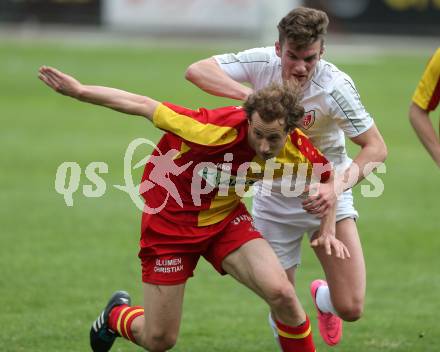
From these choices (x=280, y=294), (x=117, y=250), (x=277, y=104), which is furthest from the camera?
(x=117, y=250)

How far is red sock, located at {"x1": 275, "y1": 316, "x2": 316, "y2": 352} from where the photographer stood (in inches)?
247

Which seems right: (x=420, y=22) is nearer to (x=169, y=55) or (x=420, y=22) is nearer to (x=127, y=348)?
(x=169, y=55)

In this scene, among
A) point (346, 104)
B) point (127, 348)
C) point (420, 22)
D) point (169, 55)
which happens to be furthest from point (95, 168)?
point (420, 22)

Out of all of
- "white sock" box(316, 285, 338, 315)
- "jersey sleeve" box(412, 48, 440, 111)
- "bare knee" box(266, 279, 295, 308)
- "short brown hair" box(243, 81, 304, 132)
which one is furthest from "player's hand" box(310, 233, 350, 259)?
"jersey sleeve" box(412, 48, 440, 111)

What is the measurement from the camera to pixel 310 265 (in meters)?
9.95

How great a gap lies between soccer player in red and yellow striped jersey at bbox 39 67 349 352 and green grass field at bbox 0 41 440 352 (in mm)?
1015

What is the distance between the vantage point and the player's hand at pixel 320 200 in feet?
19.5

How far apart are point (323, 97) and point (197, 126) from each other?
0.86 meters

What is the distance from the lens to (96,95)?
19.8 ft

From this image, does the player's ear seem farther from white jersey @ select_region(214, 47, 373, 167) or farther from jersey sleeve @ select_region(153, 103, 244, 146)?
jersey sleeve @ select_region(153, 103, 244, 146)

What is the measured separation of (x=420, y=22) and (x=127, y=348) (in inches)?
1036

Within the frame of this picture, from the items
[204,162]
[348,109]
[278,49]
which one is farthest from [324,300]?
[278,49]

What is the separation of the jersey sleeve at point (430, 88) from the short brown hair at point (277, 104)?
1.34 metres

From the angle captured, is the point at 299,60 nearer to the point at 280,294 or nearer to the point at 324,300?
the point at 280,294
